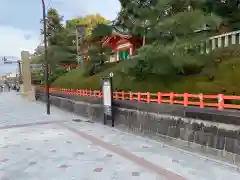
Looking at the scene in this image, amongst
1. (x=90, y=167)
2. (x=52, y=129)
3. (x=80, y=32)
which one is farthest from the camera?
(x=80, y=32)

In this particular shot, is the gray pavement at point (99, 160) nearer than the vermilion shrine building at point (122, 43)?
Yes

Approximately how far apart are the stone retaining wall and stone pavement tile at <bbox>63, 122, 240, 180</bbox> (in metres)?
0.38

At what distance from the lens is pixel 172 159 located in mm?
7441

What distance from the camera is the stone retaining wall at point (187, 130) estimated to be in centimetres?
690

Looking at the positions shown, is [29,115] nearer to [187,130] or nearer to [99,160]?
[99,160]

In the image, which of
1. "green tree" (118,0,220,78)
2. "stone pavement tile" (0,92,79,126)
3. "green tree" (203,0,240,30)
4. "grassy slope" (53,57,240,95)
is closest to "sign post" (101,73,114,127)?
"grassy slope" (53,57,240,95)

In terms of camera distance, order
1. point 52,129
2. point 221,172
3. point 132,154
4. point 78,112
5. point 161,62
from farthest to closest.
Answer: point 78,112
point 52,129
point 161,62
point 132,154
point 221,172

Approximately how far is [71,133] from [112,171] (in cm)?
561

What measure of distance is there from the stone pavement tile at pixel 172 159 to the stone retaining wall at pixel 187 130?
38 cm

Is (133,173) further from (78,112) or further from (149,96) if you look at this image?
(78,112)

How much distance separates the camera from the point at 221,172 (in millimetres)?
6246

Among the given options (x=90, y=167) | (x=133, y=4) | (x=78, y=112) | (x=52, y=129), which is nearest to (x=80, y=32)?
(x=133, y=4)

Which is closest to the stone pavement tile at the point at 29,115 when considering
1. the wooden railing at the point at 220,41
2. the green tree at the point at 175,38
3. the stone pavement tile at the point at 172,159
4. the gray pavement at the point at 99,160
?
the gray pavement at the point at 99,160

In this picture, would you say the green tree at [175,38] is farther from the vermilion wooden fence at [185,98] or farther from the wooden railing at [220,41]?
the vermilion wooden fence at [185,98]
